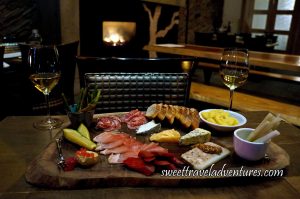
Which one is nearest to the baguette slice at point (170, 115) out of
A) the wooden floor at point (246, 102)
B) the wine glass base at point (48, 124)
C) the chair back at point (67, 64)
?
the wine glass base at point (48, 124)

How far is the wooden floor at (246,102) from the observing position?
2438 millimetres

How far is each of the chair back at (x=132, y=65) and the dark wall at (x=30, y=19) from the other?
8.90ft

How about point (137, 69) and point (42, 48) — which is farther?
point (137, 69)

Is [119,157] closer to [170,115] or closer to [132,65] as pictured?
[170,115]

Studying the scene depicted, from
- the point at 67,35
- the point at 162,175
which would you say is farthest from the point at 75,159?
the point at 67,35

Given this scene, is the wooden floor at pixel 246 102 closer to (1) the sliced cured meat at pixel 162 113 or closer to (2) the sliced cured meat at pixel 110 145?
(1) the sliced cured meat at pixel 162 113

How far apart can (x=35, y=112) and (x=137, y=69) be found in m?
1.06

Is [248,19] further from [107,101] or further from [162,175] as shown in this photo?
[162,175]

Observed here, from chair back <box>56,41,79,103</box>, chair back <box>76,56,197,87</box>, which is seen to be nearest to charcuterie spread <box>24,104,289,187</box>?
chair back <box>76,56,197,87</box>

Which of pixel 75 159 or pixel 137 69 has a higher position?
pixel 137 69

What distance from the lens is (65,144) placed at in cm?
102

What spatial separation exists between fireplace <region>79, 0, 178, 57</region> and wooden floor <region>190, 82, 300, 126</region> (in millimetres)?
2222

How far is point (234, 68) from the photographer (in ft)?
4.38

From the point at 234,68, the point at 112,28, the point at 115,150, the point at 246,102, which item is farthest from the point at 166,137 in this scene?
the point at 112,28
